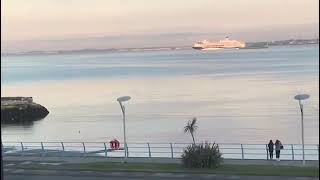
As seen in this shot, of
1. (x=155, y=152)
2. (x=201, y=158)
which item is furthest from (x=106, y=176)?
(x=155, y=152)

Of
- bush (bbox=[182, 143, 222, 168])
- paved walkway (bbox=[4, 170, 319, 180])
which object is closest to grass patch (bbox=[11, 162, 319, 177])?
bush (bbox=[182, 143, 222, 168])

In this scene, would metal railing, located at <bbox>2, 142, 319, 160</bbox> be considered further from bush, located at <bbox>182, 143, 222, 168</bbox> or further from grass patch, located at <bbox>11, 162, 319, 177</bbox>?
grass patch, located at <bbox>11, 162, 319, 177</bbox>

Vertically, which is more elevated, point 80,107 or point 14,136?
point 80,107

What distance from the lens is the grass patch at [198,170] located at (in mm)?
17469

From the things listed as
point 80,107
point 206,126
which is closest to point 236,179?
point 206,126

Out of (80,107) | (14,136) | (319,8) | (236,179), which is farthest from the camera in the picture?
(80,107)

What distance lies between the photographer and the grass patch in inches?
688

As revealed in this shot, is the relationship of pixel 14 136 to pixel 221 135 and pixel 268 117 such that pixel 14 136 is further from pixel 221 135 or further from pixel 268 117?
pixel 268 117

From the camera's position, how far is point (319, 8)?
16.5 ft

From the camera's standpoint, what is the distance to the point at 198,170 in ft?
61.6

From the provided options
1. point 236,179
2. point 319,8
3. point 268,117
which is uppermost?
point 268,117

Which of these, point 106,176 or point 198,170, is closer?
point 106,176

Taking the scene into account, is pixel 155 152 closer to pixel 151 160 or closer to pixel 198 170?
pixel 151 160

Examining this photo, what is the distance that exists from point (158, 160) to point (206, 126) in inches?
1219
